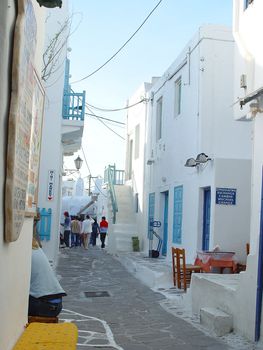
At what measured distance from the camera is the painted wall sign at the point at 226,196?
11.2 m

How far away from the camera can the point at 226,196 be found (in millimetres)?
11289

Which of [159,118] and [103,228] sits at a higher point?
[159,118]

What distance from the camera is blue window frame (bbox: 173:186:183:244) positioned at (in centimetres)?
1371

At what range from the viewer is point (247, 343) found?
20.8 feet

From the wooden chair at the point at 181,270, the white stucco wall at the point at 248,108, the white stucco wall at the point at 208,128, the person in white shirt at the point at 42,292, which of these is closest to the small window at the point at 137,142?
the white stucco wall at the point at 208,128

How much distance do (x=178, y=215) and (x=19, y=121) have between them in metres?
11.3

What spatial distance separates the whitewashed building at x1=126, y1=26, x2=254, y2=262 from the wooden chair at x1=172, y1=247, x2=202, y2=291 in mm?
997

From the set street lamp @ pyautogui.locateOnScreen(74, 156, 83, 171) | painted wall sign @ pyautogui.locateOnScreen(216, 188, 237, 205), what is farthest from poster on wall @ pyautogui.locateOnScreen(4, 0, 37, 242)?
street lamp @ pyautogui.locateOnScreen(74, 156, 83, 171)

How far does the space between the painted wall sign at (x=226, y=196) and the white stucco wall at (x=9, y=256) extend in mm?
7607

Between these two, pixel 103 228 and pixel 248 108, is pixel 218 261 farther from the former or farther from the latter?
pixel 103 228

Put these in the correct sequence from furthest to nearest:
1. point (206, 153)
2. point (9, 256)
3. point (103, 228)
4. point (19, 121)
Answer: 1. point (103, 228)
2. point (206, 153)
3. point (9, 256)
4. point (19, 121)

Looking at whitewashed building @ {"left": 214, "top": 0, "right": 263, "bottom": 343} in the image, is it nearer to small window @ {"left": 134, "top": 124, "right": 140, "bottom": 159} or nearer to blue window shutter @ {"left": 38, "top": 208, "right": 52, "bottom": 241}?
blue window shutter @ {"left": 38, "top": 208, "right": 52, "bottom": 241}

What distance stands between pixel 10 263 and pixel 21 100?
3.38 feet

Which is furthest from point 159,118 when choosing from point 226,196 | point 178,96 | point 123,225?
point 226,196
